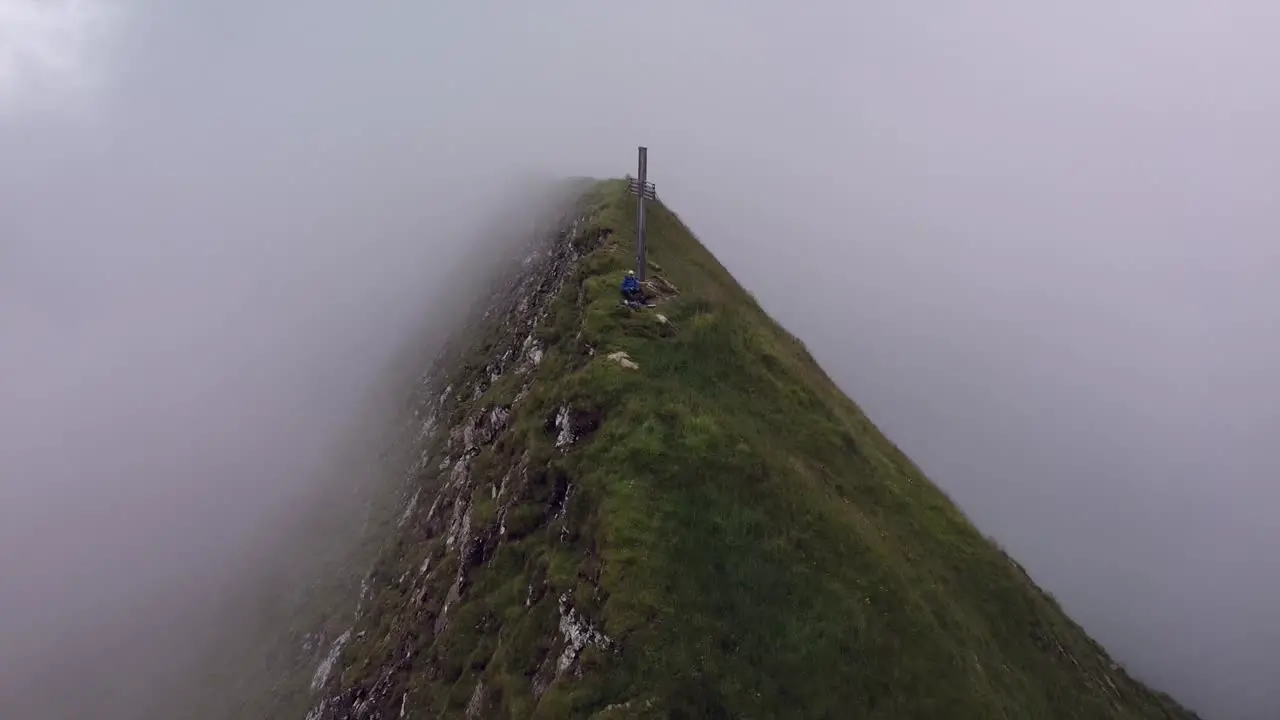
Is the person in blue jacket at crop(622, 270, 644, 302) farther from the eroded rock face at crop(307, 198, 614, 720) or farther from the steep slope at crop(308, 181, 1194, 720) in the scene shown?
the eroded rock face at crop(307, 198, 614, 720)

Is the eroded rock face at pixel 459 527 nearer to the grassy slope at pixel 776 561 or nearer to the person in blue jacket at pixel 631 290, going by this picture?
the grassy slope at pixel 776 561

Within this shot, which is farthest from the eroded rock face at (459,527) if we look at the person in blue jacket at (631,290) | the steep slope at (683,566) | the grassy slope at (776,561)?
the person in blue jacket at (631,290)

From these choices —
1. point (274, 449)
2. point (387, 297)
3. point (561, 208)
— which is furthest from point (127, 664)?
point (561, 208)

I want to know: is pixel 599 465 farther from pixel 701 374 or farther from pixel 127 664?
pixel 127 664

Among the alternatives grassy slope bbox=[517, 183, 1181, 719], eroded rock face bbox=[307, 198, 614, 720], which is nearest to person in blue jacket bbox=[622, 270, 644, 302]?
grassy slope bbox=[517, 183, 1181, 719]

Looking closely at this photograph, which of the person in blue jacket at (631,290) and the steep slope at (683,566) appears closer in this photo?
A: the steep slope at (683,566)

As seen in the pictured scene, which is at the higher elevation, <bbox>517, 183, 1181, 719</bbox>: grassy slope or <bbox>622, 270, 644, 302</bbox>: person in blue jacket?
<bbox>622, 270, 644, 302</bbox>: person in blue jacket
